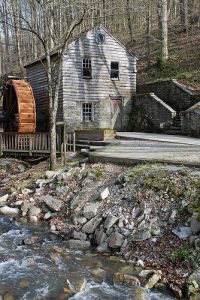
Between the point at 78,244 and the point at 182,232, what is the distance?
7.60 ft

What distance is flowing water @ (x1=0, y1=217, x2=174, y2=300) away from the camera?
20.8 feet

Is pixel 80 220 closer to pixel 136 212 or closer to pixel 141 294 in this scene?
pixel 136 212

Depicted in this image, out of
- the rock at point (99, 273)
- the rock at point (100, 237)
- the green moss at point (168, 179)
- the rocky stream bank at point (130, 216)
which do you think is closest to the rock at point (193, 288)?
the rocky stream bank at point (130, 216)

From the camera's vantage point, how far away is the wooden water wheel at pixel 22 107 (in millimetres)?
19859

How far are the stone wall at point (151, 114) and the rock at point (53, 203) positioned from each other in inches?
440

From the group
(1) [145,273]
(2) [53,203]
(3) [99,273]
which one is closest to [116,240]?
(3) [99,273]

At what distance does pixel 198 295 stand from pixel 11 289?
3141 millimetres

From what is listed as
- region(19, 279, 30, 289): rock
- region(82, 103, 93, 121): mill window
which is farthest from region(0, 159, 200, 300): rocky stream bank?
region(82, 103, 93, 121): mill window

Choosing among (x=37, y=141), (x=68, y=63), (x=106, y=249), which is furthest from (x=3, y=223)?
(x=68, y=63)

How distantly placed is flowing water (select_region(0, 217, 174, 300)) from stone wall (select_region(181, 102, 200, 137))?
11.2 metres

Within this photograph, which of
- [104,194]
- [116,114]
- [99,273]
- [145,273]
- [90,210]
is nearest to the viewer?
[145,273]

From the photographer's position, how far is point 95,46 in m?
21.8

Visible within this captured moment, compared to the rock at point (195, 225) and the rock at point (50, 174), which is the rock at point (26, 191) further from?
the rock at point (195, 225)

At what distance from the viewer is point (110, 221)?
8.67 m
